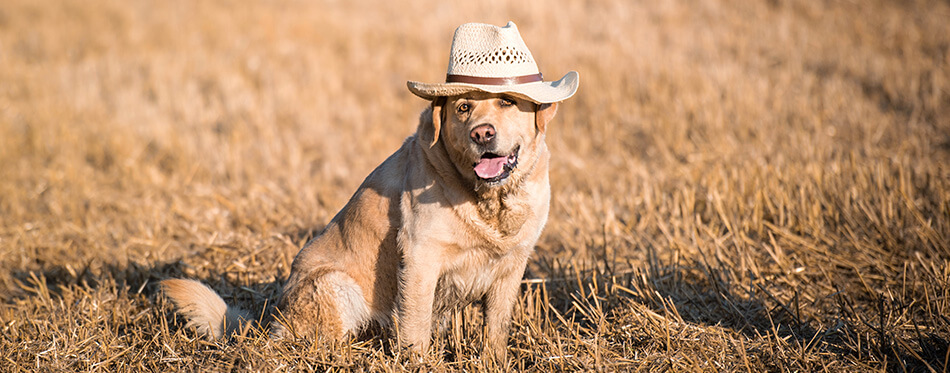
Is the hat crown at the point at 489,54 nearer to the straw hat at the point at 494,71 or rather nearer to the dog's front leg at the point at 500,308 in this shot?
the straw hat at the point at 494,71

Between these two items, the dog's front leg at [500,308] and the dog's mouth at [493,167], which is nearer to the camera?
the dog's mouth at [493,167]

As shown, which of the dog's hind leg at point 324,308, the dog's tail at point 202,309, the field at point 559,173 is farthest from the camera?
the field at point 559,173

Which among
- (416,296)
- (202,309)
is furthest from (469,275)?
(202,309)

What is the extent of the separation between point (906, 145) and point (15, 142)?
9554mm

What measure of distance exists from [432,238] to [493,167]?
446mm

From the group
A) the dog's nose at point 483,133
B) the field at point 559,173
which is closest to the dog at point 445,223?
the dog's nose at point 483,133

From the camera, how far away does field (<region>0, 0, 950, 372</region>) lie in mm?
3566

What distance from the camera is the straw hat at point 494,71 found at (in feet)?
9.82

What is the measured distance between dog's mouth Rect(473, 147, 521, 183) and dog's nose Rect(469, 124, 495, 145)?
0.32 feet

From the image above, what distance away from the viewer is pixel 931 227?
174 inches

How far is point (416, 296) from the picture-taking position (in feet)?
10.4

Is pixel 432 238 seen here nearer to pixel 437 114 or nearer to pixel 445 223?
pixel 445 223

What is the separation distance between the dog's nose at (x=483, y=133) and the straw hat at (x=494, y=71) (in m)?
0.16

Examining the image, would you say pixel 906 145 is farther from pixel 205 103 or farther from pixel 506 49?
pixel 205 103
